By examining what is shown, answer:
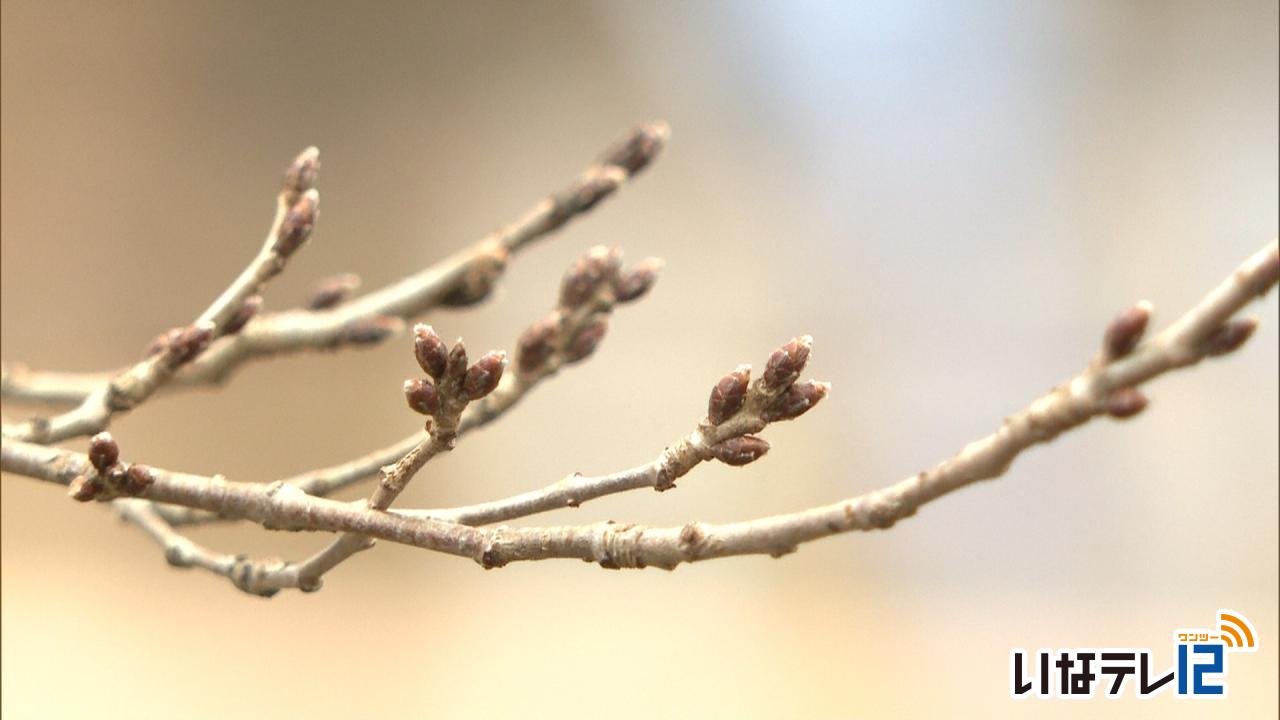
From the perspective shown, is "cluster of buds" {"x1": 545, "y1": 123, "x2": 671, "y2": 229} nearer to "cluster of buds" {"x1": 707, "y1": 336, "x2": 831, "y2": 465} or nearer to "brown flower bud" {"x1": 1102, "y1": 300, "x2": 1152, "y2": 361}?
"cluster of buds" {"x1": 707, "y1": 336, "x2": 831, "y2": 465}

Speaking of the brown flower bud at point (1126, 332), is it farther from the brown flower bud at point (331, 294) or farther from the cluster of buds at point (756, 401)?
the brown flower bud at point (331, 294)

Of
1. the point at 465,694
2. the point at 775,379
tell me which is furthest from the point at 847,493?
the point at 775,379

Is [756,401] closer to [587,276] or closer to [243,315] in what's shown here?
[587,276]

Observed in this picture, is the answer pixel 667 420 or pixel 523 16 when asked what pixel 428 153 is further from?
pixel 667 420

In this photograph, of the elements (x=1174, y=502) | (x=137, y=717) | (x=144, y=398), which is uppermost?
(x=1174, y=502)

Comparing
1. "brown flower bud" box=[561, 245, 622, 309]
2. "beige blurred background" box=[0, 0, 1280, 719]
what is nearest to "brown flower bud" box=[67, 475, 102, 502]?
"brown flower bud" box=[561, 245, 622, 309]

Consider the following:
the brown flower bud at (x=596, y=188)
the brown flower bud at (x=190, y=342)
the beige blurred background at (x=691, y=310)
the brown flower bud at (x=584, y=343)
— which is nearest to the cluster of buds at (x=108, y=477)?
the brown flower bud at (x=190, y=342)
